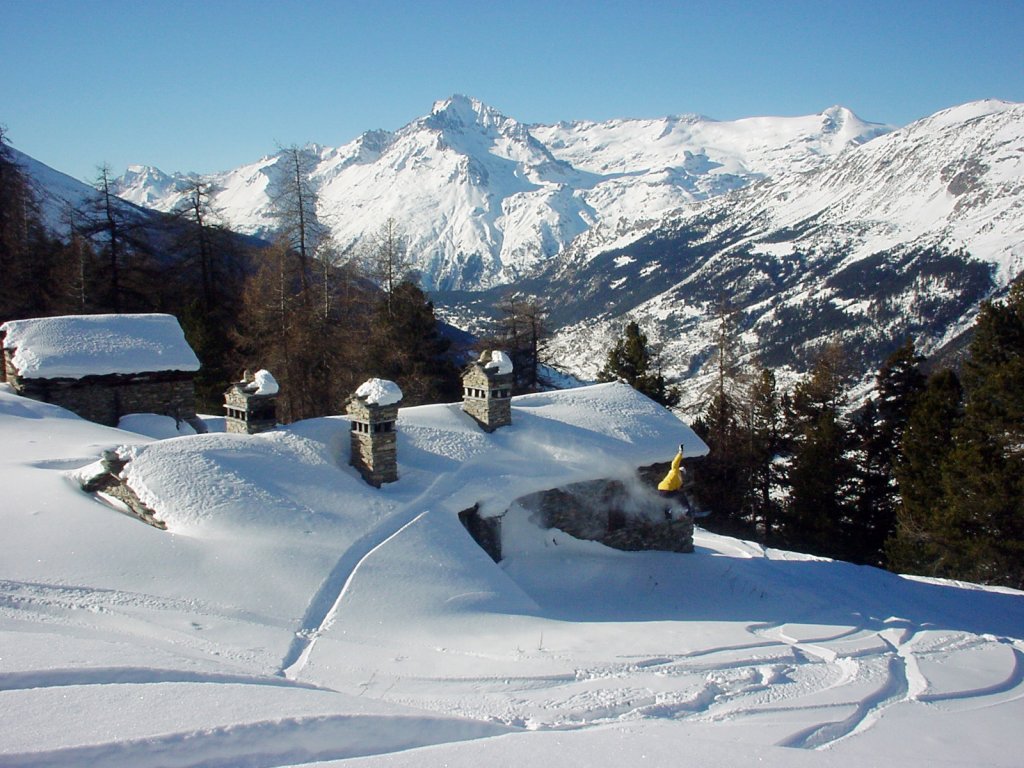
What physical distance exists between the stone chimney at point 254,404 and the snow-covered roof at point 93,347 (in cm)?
689

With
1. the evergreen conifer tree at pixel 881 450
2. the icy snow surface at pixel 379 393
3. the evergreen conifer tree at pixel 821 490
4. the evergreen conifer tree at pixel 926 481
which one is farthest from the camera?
the evergreen conifer tree at pixel 881 450

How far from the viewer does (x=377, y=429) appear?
44.0 feet

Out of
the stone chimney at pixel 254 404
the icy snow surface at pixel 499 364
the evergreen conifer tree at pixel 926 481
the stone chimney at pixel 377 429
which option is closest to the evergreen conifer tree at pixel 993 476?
→ the evergreen conifer tree at pixel 926 481

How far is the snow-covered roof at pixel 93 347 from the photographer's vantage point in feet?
61.4

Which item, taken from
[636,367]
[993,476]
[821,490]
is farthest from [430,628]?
[636,367]

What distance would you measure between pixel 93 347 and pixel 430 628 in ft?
47.9

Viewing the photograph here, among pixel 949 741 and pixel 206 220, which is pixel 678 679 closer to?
pixel 949 741

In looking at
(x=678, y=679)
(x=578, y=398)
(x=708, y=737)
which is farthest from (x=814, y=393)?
(x=708, y=737)

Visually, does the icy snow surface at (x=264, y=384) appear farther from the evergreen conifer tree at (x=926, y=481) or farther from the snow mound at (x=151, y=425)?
the evergreen conifer tree at (x=926, y=481)

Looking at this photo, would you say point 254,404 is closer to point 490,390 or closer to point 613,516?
point 490,390

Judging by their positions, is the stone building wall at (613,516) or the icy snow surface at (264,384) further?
the stone building wall at (613,516)

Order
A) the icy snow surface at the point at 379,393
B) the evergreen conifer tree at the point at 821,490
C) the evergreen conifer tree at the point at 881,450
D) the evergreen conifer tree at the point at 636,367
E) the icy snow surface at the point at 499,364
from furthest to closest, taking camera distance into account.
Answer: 1. the evergreen conifer tree at the point at 636,367
2. the evergreen conifer tree at the point at 881,450
3. the evergreen conifer tree at the point at 821,490
4. the icy snow surface at the point at 499,364
5. the icy snow surface at the point at 379,393

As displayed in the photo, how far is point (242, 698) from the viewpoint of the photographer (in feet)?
20.3

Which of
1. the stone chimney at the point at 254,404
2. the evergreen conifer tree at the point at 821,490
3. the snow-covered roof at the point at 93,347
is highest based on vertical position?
the snow-covered roof at the point at 93,347
